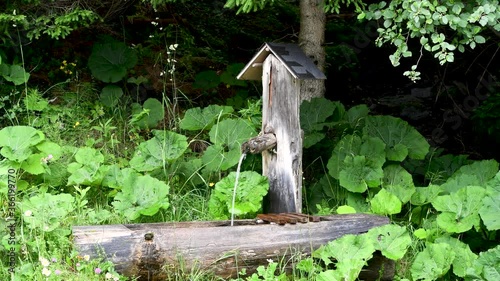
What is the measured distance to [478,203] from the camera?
494 centimetres

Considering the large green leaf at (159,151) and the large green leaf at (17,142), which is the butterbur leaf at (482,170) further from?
the large green leaf at (17,142)

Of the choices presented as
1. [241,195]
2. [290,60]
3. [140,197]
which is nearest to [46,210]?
[140,197]

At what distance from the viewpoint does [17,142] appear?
5316mm

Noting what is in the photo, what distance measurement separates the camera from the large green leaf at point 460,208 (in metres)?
4.90

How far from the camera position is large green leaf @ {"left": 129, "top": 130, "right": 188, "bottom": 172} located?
5570 millimetres

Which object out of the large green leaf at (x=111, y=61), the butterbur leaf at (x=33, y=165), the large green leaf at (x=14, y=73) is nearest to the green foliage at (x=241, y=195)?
the butterbur leaf at (x=33, y=165)

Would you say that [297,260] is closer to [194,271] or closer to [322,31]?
[194,271]

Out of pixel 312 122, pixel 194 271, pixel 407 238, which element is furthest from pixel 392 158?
pixel 194 271

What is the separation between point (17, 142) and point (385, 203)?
8.49 ft

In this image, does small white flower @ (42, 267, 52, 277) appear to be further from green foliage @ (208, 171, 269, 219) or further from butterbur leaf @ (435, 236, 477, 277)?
butterbur leaf @ (435, 236, 477, 277)

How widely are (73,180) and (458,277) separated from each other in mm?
2650

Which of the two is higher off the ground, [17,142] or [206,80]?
[206,80]

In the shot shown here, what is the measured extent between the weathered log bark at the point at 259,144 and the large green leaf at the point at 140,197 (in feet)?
1.96

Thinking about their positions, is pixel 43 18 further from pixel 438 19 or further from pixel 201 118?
pixel 438 19
